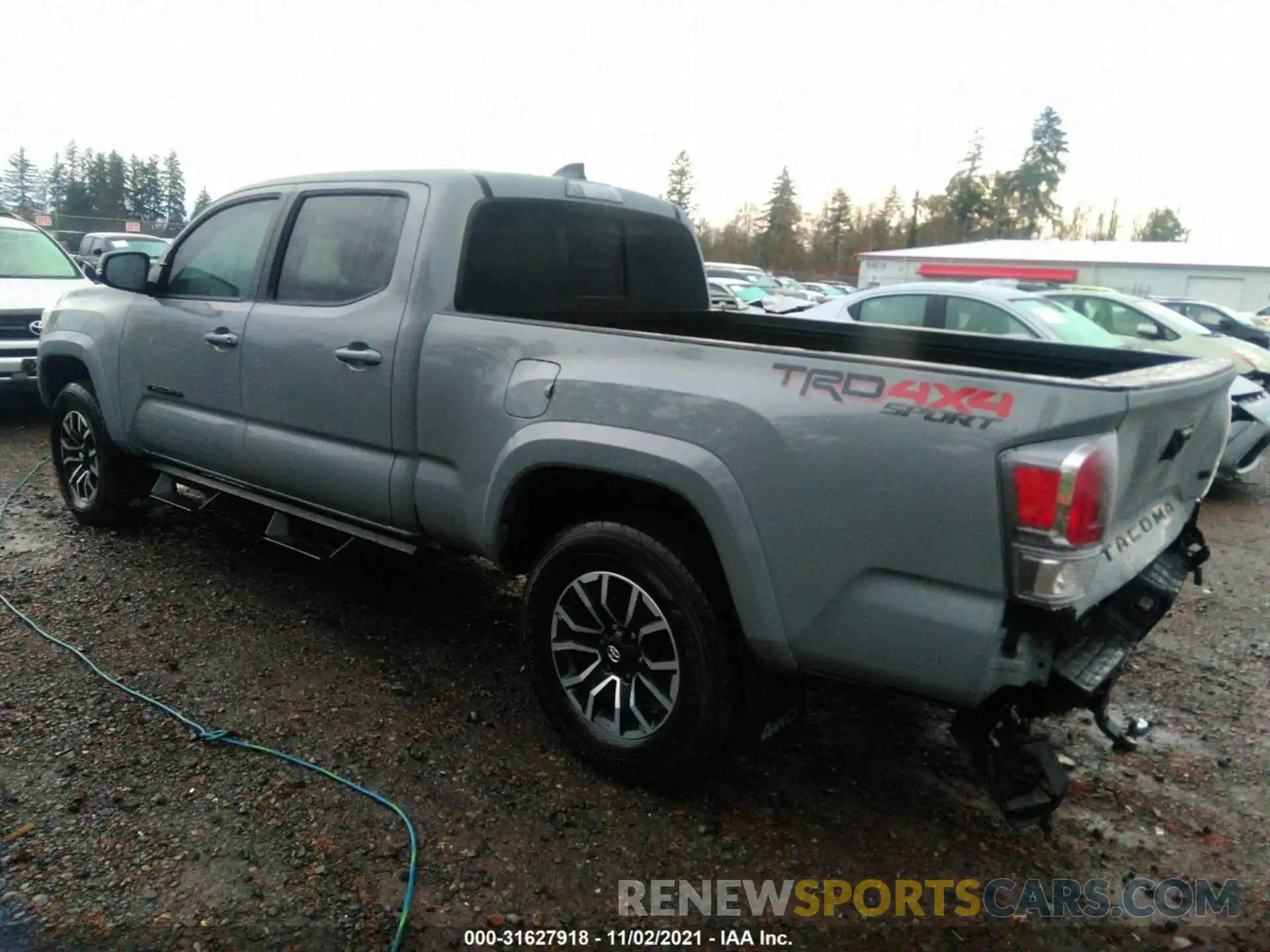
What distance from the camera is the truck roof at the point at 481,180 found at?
3756mm

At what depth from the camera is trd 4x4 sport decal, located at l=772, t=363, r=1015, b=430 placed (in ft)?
7.61

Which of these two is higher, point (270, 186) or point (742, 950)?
point (270, 186)

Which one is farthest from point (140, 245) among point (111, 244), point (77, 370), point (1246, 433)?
point (1246, 433)

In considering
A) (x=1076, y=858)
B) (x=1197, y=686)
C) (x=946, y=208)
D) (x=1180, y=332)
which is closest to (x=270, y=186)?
(x=1076, y=858)

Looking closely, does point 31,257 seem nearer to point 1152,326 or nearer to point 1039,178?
point 1152,326

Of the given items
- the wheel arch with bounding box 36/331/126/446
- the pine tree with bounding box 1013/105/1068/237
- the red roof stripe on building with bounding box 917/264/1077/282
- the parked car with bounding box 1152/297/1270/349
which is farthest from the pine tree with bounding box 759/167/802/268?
the wheel arch with bounding box 36/331/126/446

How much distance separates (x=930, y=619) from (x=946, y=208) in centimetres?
8083

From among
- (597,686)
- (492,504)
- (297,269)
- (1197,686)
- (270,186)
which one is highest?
(270,186)

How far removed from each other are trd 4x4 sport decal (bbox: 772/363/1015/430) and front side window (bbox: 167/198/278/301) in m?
2.98

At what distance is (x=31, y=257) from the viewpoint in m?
9.68

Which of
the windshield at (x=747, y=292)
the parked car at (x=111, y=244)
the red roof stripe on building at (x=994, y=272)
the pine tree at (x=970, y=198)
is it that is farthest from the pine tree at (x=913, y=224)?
the parked car at (x=111, y=244)

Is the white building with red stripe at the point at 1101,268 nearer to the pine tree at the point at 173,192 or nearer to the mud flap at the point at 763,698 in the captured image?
the pine tree at the point at 173,192

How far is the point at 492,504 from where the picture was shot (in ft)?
11.0

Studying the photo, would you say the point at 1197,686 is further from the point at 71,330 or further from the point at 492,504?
the point at 71,330
